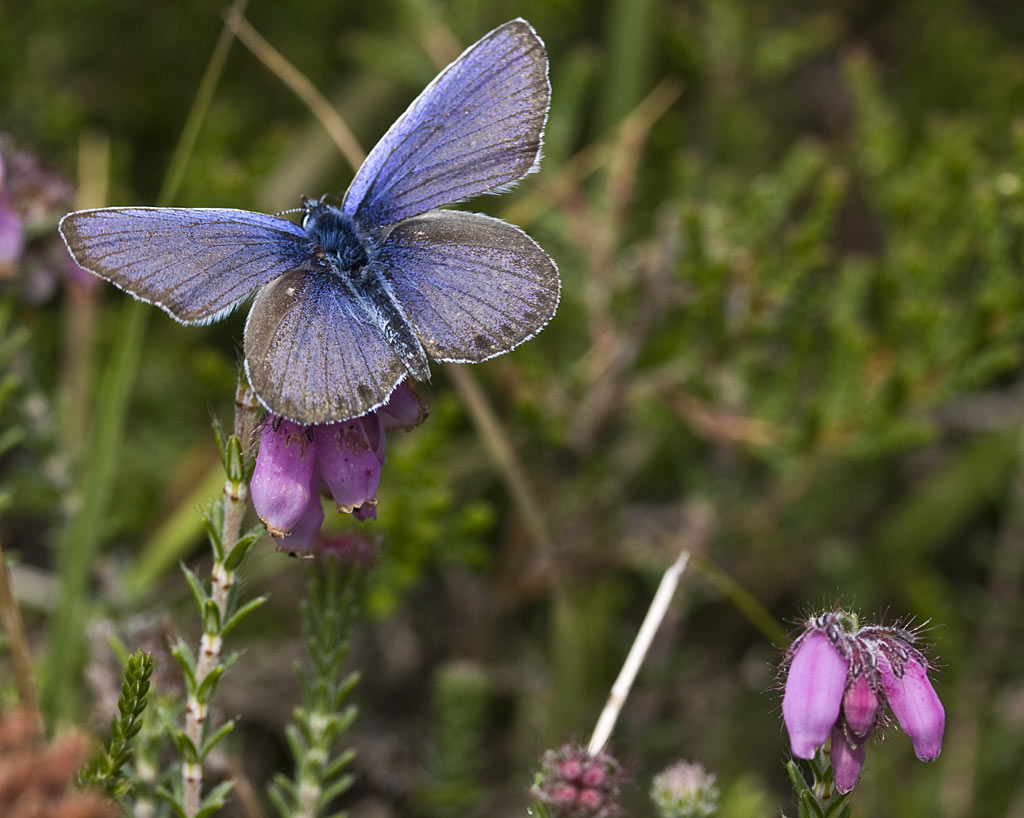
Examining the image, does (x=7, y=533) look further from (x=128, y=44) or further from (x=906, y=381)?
(x=906, y=381)

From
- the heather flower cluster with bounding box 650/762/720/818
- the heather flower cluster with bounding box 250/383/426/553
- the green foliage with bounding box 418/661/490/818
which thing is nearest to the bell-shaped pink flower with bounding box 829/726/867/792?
the heather flower cluster with bounding box 650/762/720/818

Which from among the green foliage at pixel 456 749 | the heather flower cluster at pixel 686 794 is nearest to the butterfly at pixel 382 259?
the heather flower cluster at pixel 686 794

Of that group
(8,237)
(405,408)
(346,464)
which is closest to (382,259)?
(405,408)

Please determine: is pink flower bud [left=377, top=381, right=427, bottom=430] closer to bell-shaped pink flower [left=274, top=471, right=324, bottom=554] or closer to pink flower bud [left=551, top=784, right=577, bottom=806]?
bell-shaped pink flower [left=274, top=471, right=324, bottom=554]

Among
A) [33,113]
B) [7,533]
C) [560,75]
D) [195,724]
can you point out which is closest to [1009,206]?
[560,75]

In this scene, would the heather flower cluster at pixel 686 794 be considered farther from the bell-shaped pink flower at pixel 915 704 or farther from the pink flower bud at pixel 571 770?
the bell-shaped pink flower at pixel 915 704

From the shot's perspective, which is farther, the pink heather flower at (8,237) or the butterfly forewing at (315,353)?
the pink heather flower at (8,237)
